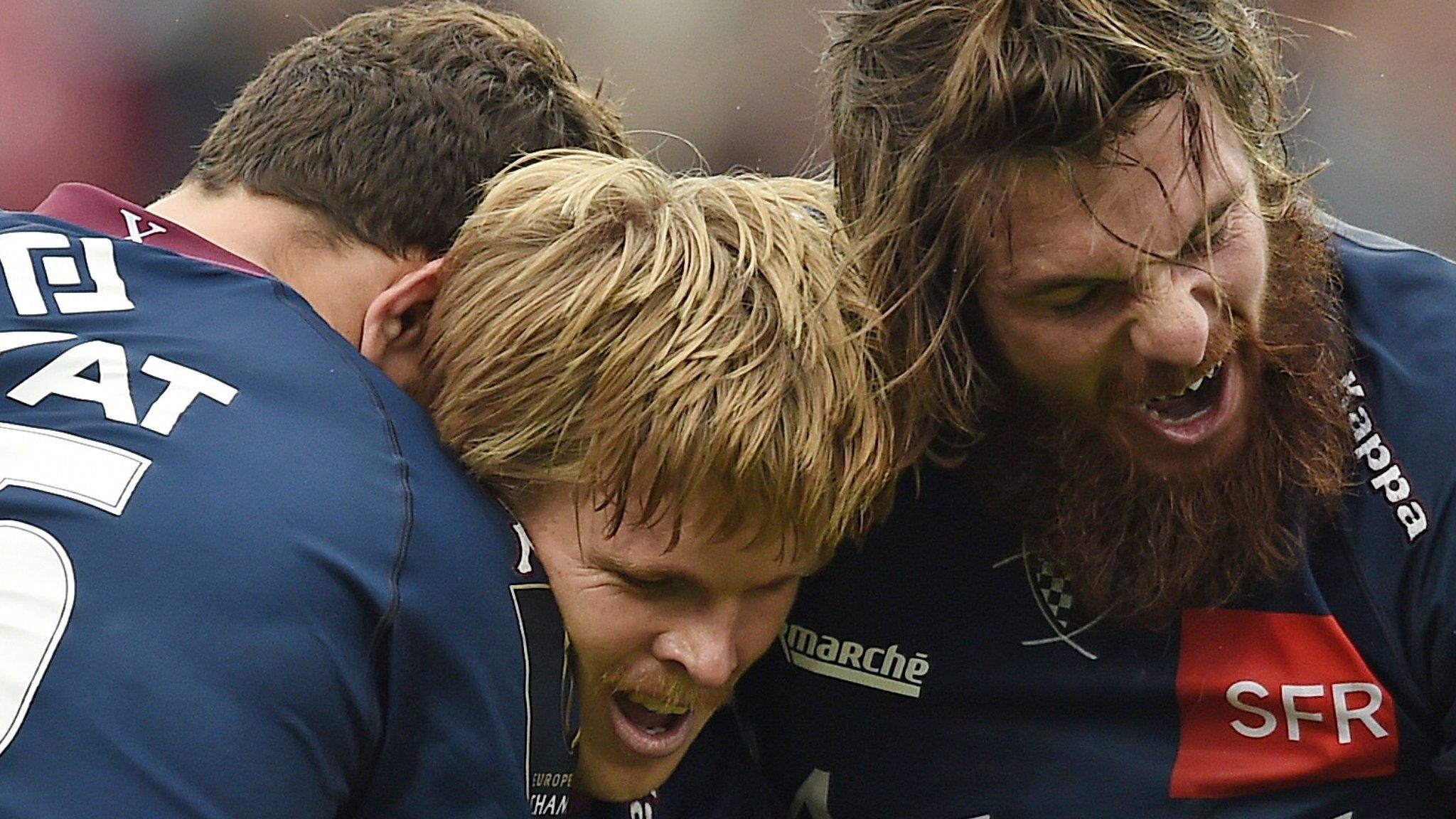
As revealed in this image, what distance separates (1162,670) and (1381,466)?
30cm

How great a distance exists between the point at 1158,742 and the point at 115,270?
1.12 metres

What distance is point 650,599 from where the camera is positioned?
161 centimetres

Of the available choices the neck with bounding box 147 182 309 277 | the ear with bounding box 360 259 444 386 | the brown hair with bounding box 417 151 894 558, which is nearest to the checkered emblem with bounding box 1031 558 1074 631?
the brown hair with bounding box 417 151 894 558

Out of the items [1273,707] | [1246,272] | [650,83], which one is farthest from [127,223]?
[650,83]

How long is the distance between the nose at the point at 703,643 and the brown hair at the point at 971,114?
0.27 m

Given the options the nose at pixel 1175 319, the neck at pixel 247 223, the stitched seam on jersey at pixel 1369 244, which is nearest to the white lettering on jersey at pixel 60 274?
the neck at pixel 247 223

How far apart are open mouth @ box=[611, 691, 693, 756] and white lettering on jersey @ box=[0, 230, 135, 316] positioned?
23.1 inches

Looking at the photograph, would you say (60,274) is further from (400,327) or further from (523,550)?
(523,550)

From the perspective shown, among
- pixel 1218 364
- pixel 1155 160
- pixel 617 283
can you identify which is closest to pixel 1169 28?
pixel 1155 160

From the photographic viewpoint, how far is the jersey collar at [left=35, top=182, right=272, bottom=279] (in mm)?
1713

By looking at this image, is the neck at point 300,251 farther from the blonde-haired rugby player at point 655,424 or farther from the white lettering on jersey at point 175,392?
the white lettering on jersey at point 175,392

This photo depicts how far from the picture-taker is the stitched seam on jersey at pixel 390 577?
4.50 feet

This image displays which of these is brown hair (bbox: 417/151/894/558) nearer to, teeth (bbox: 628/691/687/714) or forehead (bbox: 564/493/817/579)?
forehead (bbox: 564/493/817/579)

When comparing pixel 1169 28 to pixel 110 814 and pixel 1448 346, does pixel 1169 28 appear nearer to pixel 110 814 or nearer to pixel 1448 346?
pixel 1448 346
